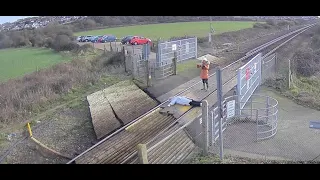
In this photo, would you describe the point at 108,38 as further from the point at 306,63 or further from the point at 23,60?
the point at 306,63

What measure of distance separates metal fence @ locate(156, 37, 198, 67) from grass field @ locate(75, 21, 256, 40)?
17.2 metres

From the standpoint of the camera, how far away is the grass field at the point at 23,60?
988 inches

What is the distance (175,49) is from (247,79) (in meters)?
8.95

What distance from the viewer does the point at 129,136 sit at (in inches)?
475

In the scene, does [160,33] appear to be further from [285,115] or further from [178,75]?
[285,115]

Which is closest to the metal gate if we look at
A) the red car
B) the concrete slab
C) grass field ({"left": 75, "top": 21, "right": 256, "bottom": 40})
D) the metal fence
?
the concrete slab

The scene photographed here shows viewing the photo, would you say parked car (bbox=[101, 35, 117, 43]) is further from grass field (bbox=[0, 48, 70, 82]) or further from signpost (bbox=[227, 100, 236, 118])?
signpost (bbox=[227, 100, 236, 118])

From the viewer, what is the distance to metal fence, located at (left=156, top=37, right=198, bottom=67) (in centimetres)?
2069

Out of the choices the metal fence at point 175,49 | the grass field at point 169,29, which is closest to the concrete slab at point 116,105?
the metal fence at point 175,49

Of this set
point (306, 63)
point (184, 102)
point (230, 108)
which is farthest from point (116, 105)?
point (306, 63)

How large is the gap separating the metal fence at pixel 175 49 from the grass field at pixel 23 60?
9.39 m

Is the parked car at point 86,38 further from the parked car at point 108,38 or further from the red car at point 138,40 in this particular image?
the red car at point 138,40
